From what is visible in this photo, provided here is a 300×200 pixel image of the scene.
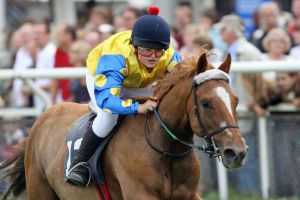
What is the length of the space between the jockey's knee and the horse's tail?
1.47 meters

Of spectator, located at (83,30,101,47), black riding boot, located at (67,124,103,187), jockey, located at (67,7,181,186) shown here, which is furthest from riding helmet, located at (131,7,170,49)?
spectator, located at (83,30,101,47)

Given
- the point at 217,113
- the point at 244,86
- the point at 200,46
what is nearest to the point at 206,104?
the point at 217,113

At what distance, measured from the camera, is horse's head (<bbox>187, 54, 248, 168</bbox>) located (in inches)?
227

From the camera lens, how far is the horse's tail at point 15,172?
7.90 m

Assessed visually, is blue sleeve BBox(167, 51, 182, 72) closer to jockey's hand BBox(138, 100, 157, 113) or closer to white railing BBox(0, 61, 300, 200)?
jockey's hand BBox(138, 100, 157, 113)

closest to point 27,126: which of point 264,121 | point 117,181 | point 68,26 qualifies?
point 68,26

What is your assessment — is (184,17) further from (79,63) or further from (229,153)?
(229,153)

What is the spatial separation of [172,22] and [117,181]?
23.8 ft

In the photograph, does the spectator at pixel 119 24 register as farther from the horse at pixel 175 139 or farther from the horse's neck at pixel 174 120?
the horse's neck at pixel 174 120

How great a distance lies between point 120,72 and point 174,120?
53 cm

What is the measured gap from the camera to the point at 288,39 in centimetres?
987

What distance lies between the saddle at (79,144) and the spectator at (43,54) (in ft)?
10.3

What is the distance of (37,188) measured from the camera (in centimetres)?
756

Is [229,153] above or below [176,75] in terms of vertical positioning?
below
